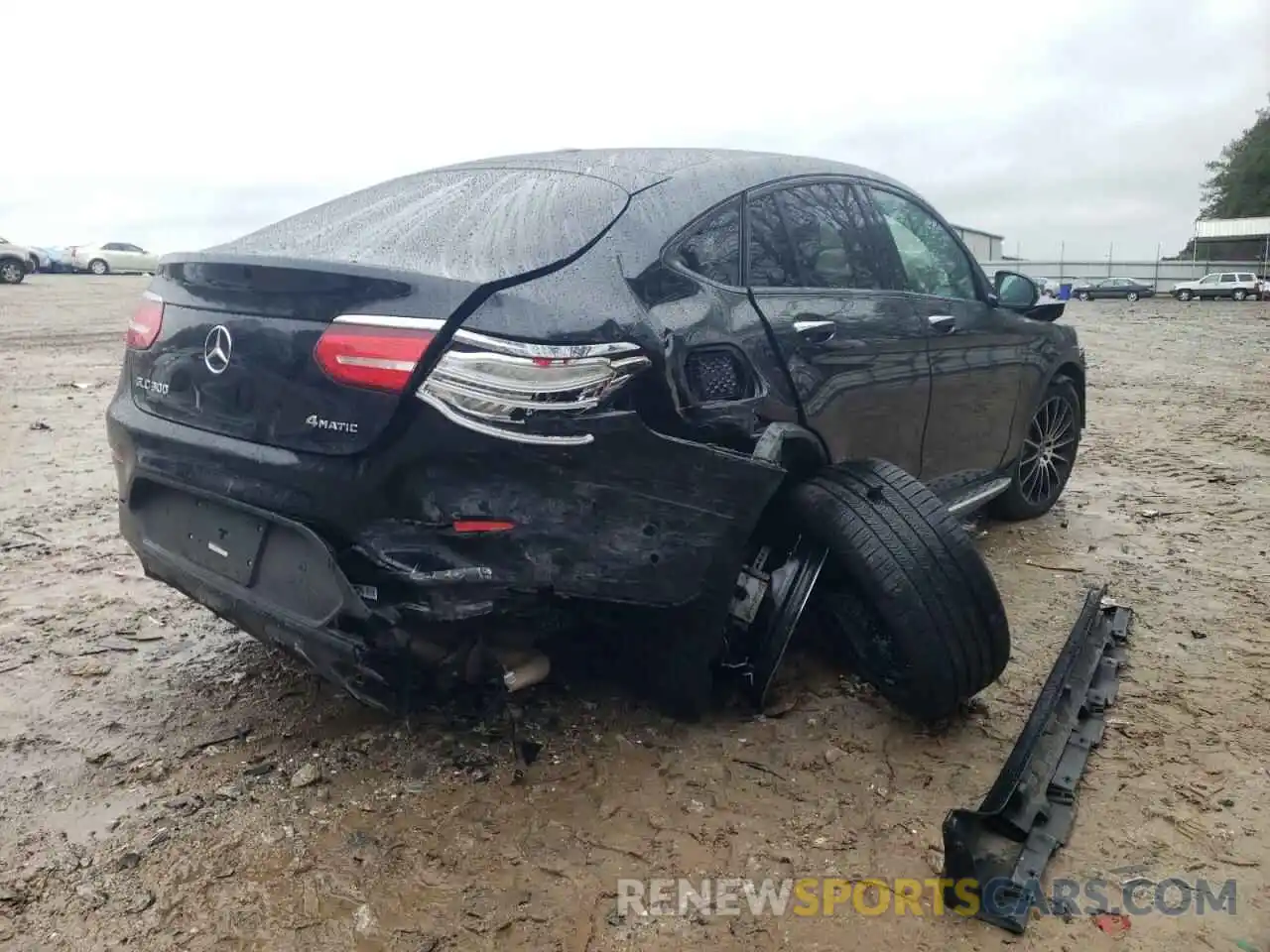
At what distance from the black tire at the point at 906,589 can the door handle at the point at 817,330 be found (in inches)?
16.9

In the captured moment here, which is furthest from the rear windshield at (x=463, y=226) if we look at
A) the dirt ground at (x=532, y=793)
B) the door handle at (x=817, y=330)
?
the dirt ground at (x=532, y=793)

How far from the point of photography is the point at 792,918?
226 centimetres

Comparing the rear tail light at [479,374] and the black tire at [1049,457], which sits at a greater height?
the rear tail light at [479,374]

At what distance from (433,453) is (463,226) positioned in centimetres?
70

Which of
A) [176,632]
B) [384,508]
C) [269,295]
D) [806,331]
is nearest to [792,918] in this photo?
[384,508]

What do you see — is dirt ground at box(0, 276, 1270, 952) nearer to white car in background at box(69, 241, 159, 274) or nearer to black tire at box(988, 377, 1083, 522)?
black tire at box(988, 377, 1083, 522)

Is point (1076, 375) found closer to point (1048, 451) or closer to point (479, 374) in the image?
point (1048, 451)

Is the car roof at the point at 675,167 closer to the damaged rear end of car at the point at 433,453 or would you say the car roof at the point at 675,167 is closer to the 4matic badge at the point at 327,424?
the damaged rear end of car at the point at 433,453

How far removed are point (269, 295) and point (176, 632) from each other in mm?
1798

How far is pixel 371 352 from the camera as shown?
232 centimetres

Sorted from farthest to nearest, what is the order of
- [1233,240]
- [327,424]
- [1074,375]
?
1. [1233,240]
2. [1074,375]
3. [327,424]

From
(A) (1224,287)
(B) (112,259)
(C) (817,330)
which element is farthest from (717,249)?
(A) (1224,287)

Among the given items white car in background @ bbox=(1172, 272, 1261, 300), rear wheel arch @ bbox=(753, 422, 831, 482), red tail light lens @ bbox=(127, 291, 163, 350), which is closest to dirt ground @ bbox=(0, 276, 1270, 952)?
rear wheel arch @ bbox=(753, 422, 831, 482)

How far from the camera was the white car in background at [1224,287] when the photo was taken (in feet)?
138
